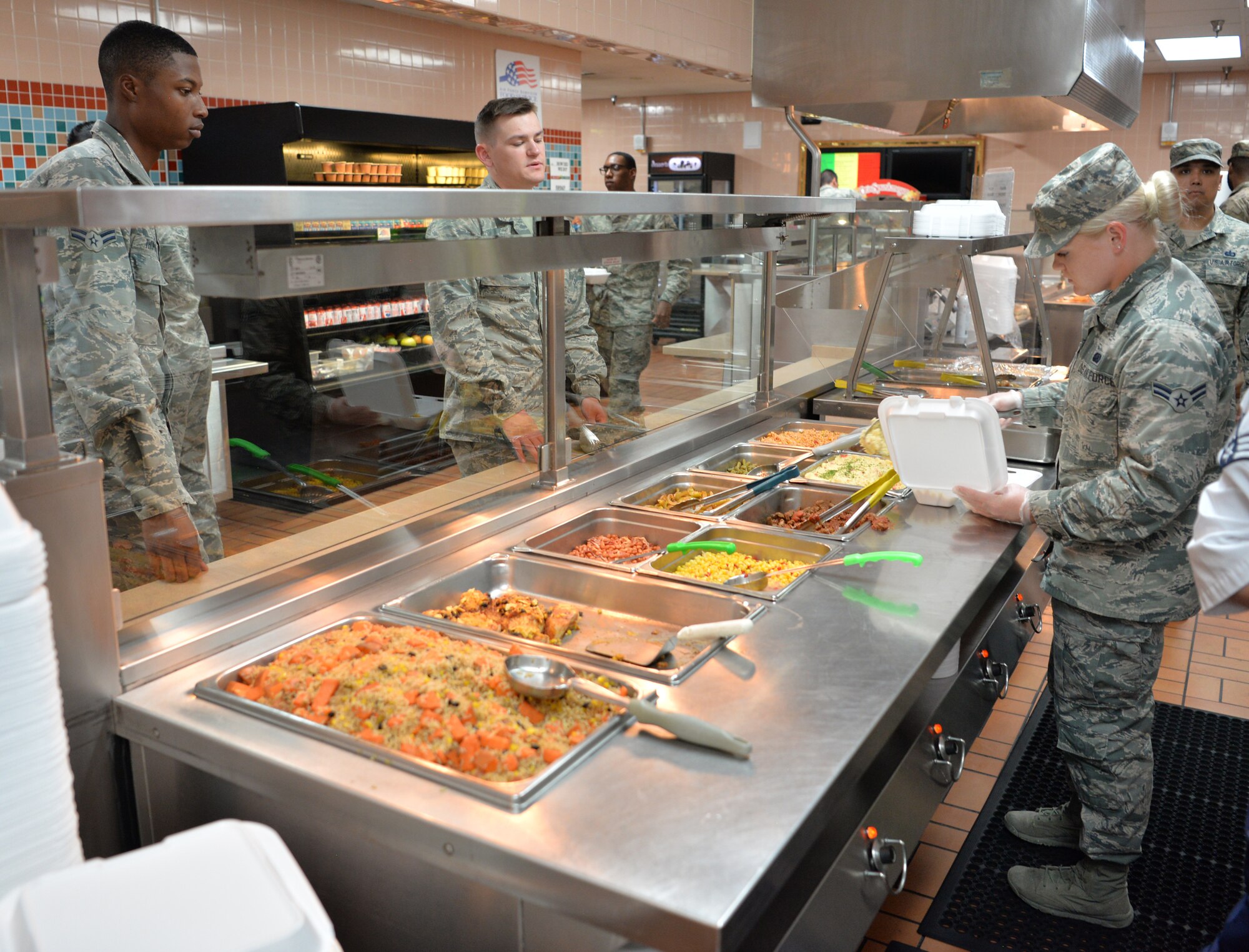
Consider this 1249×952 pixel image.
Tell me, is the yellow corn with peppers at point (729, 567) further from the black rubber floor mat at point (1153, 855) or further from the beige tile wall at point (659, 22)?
the beige tile wall at point (659, 22)

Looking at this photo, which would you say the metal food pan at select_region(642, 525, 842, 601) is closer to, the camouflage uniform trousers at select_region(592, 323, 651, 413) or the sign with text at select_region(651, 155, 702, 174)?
the camouflage uniform trousers at select_region(592, 323, 651, 413)

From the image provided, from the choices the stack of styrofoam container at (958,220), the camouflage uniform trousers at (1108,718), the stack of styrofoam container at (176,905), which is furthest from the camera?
the stack of styrofoam container at (958,220)

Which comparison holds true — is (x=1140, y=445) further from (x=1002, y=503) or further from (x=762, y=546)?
(x=762, y=546)

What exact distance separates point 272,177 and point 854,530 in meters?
3.06

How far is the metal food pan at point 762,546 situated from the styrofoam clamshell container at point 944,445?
33cm

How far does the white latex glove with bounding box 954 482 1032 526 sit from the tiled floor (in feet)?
2.38

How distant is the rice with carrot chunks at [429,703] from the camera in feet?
3.98

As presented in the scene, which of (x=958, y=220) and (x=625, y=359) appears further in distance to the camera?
(x=958, y=220)

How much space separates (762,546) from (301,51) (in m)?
3.91

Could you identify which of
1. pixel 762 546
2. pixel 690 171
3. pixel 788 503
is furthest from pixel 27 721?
pixel 690 171

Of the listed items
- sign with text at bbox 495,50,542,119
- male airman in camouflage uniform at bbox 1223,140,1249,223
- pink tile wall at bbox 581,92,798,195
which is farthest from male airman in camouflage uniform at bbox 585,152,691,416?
pink tile wall at bbox 581,92,798,195

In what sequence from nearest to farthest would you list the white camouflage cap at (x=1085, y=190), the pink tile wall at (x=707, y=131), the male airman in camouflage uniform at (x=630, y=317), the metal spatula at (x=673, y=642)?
the metal spatula at (x=673, y=642) < the white camouflage cap at (x=1085, y=190) < the male airman in camouflage uniform at (x=630, y=317) < the pink tile wall at (x=707, y=131)

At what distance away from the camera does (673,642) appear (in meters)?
1.48

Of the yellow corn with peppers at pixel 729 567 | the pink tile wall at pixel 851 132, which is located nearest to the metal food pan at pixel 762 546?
the yellow corn with peppers at pixel 729 567
